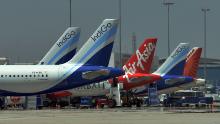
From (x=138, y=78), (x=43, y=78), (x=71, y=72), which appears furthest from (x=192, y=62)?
(x=43, y=78)

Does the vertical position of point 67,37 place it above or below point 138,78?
above

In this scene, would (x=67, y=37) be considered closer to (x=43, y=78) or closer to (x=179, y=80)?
(x=43, y=78)

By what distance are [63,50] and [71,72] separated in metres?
7.29

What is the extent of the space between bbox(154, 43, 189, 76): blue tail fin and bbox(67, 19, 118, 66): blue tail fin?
795 inches

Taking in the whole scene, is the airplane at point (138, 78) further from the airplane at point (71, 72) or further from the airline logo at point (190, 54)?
the airplane at point (71, 72)

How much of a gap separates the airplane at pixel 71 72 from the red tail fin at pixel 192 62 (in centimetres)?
2362

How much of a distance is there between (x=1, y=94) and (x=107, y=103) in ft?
39.3

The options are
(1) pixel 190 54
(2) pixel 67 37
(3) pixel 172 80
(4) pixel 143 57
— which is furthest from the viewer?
(1) pixel 190 54

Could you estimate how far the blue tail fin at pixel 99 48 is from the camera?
58344mm

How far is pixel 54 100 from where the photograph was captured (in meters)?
70.2

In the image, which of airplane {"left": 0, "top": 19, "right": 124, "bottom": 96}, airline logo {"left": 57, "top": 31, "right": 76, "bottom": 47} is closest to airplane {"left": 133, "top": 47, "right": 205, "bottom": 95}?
airline logo {"left": 57, "top": 31, "right": 76, "bottom": 47}

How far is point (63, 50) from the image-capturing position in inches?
2537

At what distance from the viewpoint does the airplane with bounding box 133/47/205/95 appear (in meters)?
75.1

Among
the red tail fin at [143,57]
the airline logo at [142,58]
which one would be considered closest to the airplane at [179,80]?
the red tail fin at [143,57]
